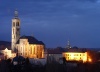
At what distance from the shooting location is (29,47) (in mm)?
77688

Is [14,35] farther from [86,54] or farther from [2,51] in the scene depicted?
[86,54]

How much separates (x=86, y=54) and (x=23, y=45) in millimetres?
10441

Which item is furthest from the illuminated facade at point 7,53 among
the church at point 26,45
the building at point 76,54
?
the building at point 76,54

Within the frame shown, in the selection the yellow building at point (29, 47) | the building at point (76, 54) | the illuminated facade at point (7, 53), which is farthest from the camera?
the yellow building at point (29, 47)

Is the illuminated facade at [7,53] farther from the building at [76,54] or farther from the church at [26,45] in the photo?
the building at [76,54]

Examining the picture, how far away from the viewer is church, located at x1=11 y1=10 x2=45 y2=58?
254 ft

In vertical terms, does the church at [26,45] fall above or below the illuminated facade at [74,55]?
above

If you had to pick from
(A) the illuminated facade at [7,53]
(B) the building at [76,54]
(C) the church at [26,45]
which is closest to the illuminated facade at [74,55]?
(B) the building at [76,54]

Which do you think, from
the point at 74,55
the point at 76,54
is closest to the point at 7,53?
the point at 74,55

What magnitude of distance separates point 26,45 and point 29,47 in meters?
0.64

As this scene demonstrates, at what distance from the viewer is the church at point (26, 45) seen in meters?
77.3

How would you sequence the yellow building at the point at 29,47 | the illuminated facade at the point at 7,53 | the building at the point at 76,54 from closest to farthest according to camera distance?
the building at the point at 76,54
the illuminated facade at the point at 7,53
the yellow building at the point at 29,47

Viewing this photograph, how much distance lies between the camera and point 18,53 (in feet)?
254

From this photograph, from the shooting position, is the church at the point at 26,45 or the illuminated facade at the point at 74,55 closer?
the illuminated facade at the point at 74,55
